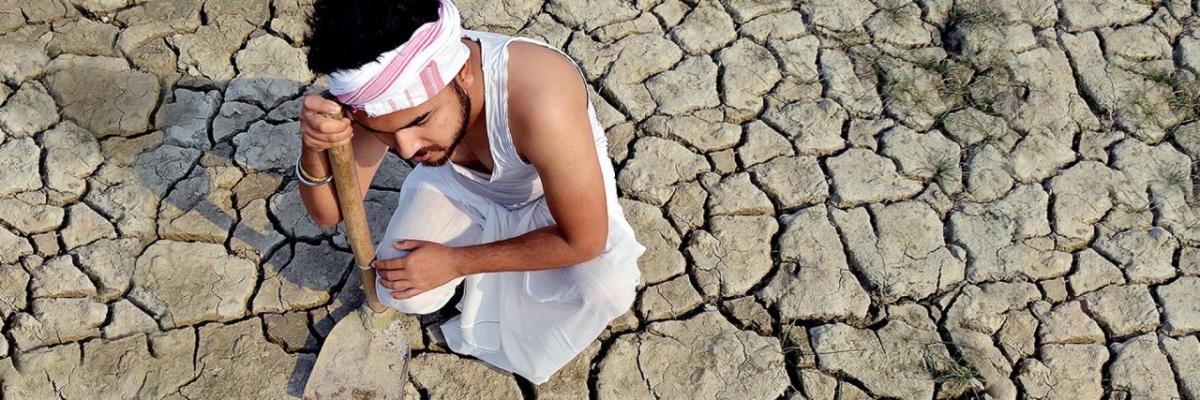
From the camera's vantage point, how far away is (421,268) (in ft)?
7.96

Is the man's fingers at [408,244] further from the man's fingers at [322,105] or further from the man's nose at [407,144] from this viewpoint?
the man's fingers at [322,105]

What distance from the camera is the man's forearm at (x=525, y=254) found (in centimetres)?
235

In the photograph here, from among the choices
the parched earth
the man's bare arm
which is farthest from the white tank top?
the parched earth

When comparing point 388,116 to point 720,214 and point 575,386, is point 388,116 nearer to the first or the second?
point 575,386

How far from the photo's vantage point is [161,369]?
271 cm

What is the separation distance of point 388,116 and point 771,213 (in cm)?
149

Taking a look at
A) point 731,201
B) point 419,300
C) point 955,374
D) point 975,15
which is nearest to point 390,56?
point 419,300

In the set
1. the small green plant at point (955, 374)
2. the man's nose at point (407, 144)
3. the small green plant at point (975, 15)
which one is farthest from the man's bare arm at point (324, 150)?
the small green plant at point (975, 15)

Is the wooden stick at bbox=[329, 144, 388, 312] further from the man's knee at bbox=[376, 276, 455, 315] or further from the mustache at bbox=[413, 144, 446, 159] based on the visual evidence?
the mustache at bbox=[413, 144, 446, 159]

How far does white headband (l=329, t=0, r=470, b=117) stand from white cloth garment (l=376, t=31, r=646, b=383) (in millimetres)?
553

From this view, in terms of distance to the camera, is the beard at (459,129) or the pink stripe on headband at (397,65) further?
the beard at (459,129)

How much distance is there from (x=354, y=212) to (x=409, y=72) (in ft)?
2.02

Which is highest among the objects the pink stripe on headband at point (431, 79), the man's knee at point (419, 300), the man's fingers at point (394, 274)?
the pink stripe on headband at point (431, 79)

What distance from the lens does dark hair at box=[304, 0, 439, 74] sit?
1.80m
